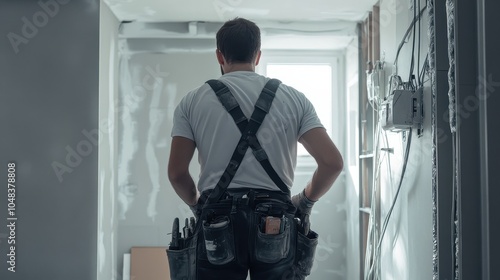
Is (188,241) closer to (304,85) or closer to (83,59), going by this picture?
(83,59)

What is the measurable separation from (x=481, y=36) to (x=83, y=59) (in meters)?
3.44

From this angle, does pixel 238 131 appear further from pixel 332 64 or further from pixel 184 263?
pixel 332 64

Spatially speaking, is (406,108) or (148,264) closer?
(406,108)

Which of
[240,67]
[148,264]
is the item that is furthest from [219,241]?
[148,264]

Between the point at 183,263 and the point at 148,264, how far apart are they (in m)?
3.67

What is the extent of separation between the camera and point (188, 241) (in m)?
1.84

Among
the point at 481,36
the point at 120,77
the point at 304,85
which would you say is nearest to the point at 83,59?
the point at 120,77

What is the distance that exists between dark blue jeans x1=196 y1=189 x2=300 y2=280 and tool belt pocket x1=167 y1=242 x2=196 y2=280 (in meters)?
0.02

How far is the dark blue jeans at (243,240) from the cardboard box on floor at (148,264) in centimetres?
363

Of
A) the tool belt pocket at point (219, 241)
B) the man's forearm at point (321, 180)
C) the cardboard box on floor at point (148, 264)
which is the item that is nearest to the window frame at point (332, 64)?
the cardboard box on floor at point (148, 264)

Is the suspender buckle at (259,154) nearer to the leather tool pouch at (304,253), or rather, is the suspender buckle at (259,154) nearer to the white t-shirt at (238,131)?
the white t-shirt at (238,131)

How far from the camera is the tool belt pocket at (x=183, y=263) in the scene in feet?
5.84

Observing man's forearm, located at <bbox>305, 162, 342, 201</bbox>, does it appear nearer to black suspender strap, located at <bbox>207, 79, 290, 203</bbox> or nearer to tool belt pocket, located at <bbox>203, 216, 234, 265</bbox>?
black suspender strap, located at <bbox>207, 79, 290, 203</bbox>

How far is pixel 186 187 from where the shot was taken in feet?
6.34
